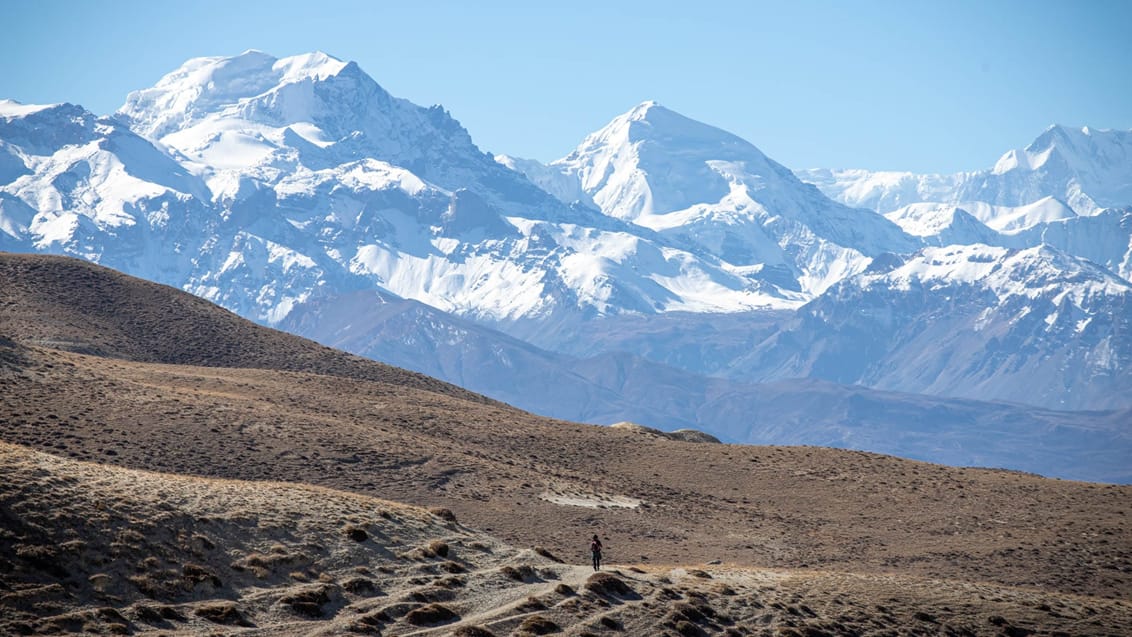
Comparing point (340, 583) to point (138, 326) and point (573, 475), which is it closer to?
point (573, 475)

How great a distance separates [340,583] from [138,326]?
82.5 meters

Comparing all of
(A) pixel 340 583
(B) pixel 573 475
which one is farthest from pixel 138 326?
(A) pixel 340 583

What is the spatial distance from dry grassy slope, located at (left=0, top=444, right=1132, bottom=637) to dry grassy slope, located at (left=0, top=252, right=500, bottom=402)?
6388 cm

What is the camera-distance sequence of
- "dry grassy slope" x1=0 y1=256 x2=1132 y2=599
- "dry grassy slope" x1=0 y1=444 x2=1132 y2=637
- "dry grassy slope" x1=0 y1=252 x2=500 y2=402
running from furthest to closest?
"dry grassy slope" x1=0 y1=252 x2=500 y2=402, "dry grassy slope" x1=0 y1=256 x2=1132 y2=599, "dry grassy slope" x1=0 y1=444 x2=1132 y2=637

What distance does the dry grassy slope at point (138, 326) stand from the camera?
12075 cm

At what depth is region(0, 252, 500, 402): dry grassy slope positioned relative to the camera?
121 meters

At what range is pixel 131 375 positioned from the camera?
332ft

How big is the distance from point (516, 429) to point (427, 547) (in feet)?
155

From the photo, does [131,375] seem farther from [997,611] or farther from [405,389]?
[997,611]

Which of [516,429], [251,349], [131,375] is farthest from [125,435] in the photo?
[251,349]

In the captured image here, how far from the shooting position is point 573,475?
92.8 meters

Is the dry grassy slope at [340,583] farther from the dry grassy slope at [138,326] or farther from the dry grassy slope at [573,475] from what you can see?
the dry grassy slope at [138,326]

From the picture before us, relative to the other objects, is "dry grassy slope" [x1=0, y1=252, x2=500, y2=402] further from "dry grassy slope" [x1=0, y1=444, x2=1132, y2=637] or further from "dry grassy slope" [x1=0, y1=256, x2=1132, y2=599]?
"dry grassy slope" [x1=0, y1=444, x2=1132, y2=637]

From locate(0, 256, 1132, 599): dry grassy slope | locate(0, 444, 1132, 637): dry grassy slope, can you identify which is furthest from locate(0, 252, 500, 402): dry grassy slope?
locate(0, 444, 1132, 637): dry grassy slope
